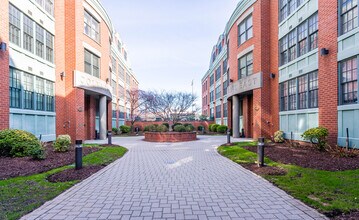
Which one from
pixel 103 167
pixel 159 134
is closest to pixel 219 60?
pixel 159 134

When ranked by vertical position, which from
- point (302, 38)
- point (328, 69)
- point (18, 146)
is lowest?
point (18, 146)

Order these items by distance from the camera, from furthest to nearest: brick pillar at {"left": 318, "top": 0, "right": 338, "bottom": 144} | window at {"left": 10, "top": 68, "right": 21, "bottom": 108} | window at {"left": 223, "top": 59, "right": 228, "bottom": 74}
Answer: window at {"left": 223, "top": 59, "right": 228, "bottom": 74} < window at {"left": 10, "top": 68, "right": 21, "bottom": 108} < brick pillar at {"left": 318, "top": 0, "right": 338, "bottom": 144}

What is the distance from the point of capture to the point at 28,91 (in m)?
13.1

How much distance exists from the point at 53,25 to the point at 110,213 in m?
15.8

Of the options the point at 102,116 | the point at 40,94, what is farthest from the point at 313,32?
the point at 102,116

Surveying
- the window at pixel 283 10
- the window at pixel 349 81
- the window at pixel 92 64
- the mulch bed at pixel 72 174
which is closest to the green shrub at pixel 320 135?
the window at pixel 349 81

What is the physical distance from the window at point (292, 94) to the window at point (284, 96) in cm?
41

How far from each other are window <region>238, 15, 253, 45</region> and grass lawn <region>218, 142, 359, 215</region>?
47.0 feet

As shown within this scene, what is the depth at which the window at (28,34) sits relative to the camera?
41.8ft

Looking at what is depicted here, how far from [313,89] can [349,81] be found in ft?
9.56

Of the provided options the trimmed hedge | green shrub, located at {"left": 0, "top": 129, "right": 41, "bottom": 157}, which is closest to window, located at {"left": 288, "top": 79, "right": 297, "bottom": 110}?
the trimmed hedge

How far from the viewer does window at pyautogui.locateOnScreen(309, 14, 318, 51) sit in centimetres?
1219

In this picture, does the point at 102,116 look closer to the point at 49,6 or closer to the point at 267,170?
the point at 49,6

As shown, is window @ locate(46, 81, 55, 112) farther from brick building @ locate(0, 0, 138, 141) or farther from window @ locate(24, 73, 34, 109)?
window @ locate(24, 73, 34, 109)
